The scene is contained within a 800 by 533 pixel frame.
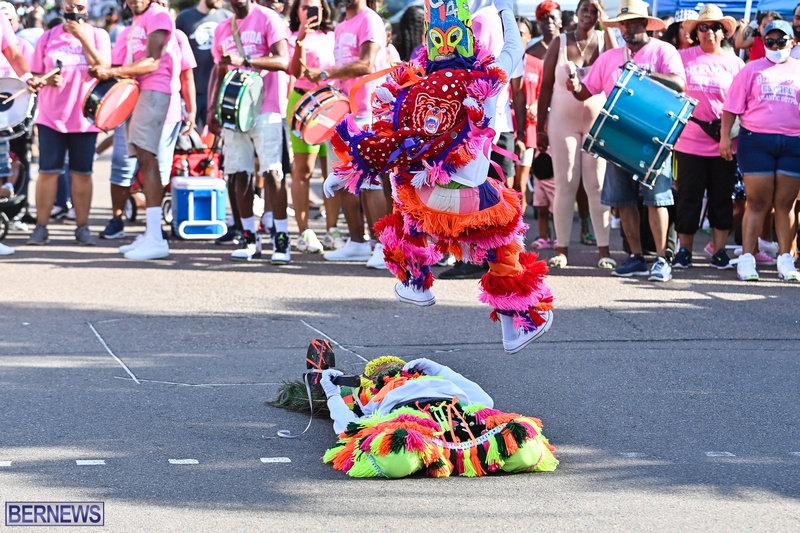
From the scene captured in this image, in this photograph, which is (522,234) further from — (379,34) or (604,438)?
(379,34)

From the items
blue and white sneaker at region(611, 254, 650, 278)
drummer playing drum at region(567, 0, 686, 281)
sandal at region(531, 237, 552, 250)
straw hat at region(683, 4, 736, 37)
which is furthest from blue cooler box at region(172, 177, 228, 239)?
straw hat at region(683, 4, 736, 37)

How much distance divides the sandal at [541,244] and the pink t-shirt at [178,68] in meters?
3.39

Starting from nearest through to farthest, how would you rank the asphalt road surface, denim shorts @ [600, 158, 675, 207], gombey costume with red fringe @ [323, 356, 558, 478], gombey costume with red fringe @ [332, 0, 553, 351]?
the asphalt road surface < gombey costume with red fringe @ [323, 356, 558, 478] < gombey costume with red fringe @ [332, 0, 553, 351] < denim shorts @ [600, 158, 675, 207]

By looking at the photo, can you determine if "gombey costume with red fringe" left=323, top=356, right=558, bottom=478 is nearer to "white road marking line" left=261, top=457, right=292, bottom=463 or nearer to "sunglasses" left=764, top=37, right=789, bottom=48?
"white road marking line" left=261, top=457, right=292, bottom=463

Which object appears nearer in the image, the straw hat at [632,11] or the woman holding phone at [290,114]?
the straw hat at [632,11]

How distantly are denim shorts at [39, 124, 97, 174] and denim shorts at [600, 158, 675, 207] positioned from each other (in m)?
4.47

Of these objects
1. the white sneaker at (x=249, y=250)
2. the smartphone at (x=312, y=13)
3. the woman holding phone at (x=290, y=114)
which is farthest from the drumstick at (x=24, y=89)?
the smartphone at (x=312, y=13)

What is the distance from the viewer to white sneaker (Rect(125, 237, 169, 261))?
32.5 feet

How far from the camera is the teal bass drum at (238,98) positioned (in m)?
9.43

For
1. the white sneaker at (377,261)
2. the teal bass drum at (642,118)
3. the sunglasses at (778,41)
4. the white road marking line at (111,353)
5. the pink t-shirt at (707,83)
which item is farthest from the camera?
the pink t-shirt at (707,83)

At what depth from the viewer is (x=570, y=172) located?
9672mm

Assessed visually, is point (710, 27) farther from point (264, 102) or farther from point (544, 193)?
point (264, 102)

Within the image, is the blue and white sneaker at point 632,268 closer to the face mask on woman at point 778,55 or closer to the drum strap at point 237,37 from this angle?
the face mask on woman at point 778,55

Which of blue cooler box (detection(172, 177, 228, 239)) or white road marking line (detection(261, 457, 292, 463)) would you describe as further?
blue cooler box (detection(172, 177, 228, 239))
